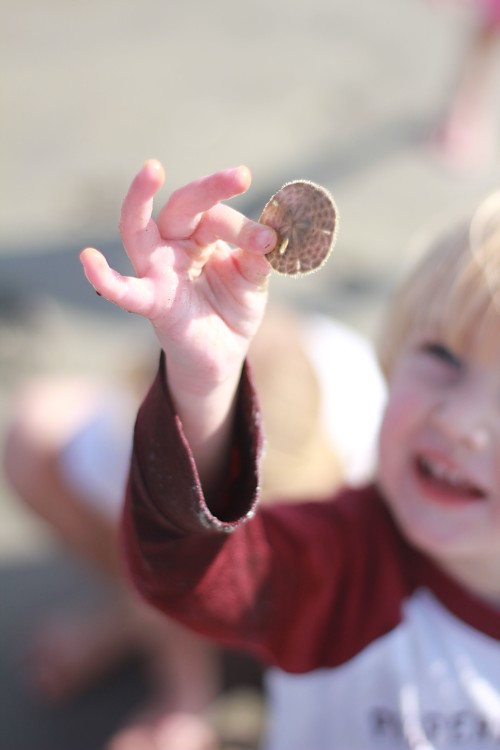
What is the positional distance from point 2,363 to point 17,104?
1.24 metres

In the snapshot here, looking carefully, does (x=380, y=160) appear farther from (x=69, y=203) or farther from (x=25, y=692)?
(x=25, y=692)

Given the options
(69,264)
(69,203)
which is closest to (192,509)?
(69,264)

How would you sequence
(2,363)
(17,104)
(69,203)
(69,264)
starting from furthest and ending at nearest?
1. (17,104)
2. (69,203)
3. (69,264)
4. (2,363)

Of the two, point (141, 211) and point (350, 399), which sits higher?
point (141, 211)

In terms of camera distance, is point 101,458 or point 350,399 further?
point 350,399

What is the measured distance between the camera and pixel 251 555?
→ 92 cm

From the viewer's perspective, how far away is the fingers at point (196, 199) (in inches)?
27.3

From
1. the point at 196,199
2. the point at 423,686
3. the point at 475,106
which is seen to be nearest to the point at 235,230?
the point at 196,199

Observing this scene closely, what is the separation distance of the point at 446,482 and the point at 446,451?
1.7 inches

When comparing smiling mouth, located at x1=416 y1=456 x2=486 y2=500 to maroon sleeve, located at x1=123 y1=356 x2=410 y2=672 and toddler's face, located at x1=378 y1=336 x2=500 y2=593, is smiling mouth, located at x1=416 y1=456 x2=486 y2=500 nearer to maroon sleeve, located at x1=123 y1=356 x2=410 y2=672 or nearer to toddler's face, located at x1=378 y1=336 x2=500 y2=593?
toddler's face, located at x1=378 y1=336 x2=500 y2=593

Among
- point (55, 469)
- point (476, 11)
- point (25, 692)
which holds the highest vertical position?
point (476, 11)

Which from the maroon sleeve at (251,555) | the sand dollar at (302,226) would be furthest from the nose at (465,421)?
the sand dollar at (302,226)

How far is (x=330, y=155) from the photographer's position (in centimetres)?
294

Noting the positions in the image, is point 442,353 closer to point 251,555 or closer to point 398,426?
point 398,426
